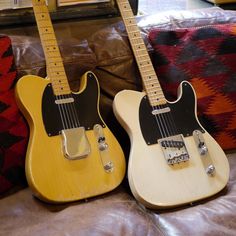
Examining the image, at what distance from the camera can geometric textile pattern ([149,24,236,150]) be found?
4.63 feet

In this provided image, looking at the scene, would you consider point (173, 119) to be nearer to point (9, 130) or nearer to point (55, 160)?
point (55, 160)

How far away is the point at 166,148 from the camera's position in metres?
1.25

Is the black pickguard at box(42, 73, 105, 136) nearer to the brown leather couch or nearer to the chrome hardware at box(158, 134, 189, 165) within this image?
the brown leather couch

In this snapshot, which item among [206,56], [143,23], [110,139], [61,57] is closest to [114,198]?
[110,139]

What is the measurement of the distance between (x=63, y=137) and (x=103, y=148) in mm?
140

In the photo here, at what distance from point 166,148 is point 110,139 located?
194mm

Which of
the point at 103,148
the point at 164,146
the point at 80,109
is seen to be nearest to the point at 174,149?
the point at 164,146

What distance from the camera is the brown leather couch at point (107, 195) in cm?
104

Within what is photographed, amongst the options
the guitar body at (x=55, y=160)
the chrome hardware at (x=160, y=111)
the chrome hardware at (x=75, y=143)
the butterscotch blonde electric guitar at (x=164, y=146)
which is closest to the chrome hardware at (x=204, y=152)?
the butterscotch blonde electric guitar at (x=164, y=146)

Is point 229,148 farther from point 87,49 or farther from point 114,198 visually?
point 87,49

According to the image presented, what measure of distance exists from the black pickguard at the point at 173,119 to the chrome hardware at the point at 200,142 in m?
0.02

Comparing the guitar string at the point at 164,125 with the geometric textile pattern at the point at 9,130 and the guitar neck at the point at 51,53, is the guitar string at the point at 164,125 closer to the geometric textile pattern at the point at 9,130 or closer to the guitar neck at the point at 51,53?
the guitar neck at the point at 51,53

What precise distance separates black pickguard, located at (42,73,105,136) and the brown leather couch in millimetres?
75

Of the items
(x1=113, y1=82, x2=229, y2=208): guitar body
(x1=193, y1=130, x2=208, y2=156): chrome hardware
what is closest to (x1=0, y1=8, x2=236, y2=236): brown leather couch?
(x1=113, y1=82, x2=229, y2=208): guitar body
